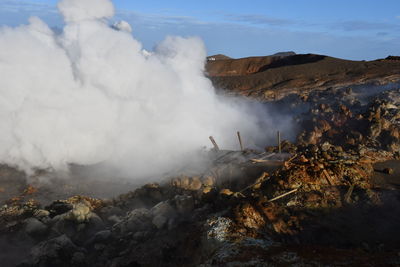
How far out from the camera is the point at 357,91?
63.7 ft

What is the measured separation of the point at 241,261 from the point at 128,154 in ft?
31.1

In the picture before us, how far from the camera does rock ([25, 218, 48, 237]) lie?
27.2 ft

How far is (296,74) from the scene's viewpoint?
99.4 feet

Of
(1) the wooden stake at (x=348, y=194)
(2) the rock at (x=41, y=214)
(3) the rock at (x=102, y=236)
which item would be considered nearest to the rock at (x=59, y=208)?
(2) the rock at (x=41, y=214)

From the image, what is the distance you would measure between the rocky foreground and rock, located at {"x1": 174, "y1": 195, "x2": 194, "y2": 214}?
0.02 meters

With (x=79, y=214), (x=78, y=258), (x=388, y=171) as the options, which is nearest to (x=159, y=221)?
(x=78, y=258)

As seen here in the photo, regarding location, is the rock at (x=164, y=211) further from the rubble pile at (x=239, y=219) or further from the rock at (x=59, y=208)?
the rock at (x=59, y=208)

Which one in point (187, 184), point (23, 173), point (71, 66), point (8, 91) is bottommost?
point (23, 173)

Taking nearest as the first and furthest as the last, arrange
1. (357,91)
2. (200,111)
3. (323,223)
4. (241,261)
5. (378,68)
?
(241,261) < (323,223) < (200,111) < (357,91) < (378,68)

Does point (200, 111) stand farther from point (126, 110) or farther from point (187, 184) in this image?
point (187, 184)

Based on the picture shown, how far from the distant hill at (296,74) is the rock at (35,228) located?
55.3 feet

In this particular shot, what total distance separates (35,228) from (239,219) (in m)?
4.63

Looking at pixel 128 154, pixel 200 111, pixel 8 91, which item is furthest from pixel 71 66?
pixel 200 111

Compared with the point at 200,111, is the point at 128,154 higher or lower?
lower
